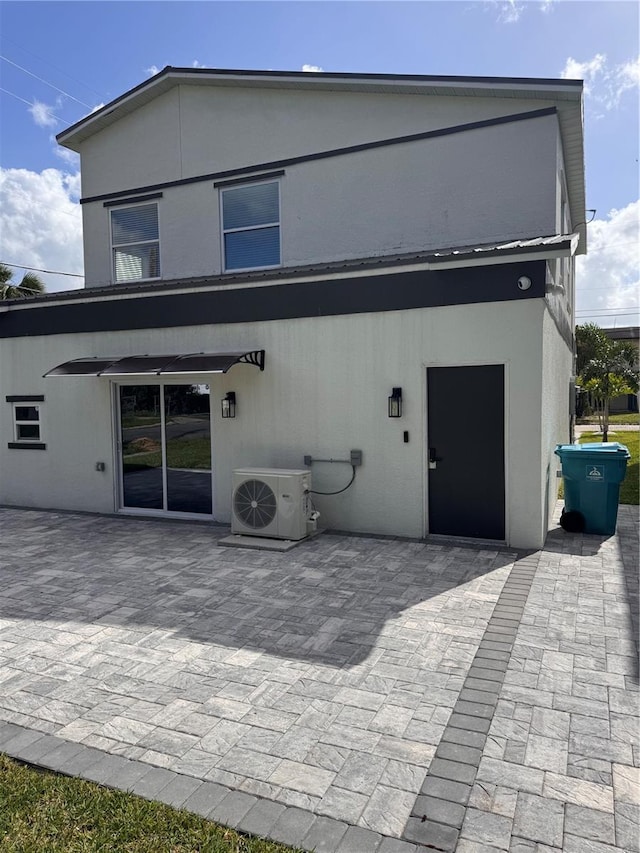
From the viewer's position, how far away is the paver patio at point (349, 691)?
11.0ft

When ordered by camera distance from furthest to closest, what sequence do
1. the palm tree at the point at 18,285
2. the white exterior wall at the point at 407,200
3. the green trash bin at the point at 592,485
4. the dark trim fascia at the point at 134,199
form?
the palm tree at the point at 18,285, the dark trim fascia at the point at 134,199, the white exterior wall at the point at 407,200, the green trash bin at the point at 592,485

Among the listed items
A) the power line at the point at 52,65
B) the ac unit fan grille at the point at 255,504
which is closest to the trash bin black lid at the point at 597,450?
the ac unit fan grille at the point at 255,504

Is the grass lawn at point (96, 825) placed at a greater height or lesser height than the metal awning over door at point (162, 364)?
lesser

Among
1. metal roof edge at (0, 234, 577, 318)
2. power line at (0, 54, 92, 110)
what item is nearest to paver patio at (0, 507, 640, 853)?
metal roof edge at (0, 234, 577, 318)

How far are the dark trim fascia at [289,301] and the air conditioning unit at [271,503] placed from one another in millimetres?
2742

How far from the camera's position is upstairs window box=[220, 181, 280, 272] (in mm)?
12102

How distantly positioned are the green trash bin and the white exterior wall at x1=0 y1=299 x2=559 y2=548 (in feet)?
2.87

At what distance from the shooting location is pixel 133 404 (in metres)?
11.4

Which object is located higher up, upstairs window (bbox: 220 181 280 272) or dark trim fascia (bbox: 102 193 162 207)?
dark trim fascia (bbox: 102 193 162 207)

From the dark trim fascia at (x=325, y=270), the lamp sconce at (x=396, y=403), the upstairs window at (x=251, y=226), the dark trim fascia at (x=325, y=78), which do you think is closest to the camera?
the dark trim fascia at (x=325, y=270)

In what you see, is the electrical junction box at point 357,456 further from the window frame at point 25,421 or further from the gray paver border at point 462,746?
the window frame at point 25,421

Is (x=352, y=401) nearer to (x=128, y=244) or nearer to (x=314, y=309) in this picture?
(x=314, y=309)

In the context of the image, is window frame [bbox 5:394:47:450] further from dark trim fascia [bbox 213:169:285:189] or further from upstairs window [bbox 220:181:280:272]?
dark trim fascia [bbox 213:169:285:189]

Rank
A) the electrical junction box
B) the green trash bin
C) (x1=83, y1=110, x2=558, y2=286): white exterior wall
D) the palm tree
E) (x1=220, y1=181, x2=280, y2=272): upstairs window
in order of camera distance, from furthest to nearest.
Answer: the palm tree, (x1=220, y1=181, x2=280, y2=272): upstairs window, (x1=83, y1=110, x2=558, y2=286): white exterior wall, the electrical junction box, the green trash bin
